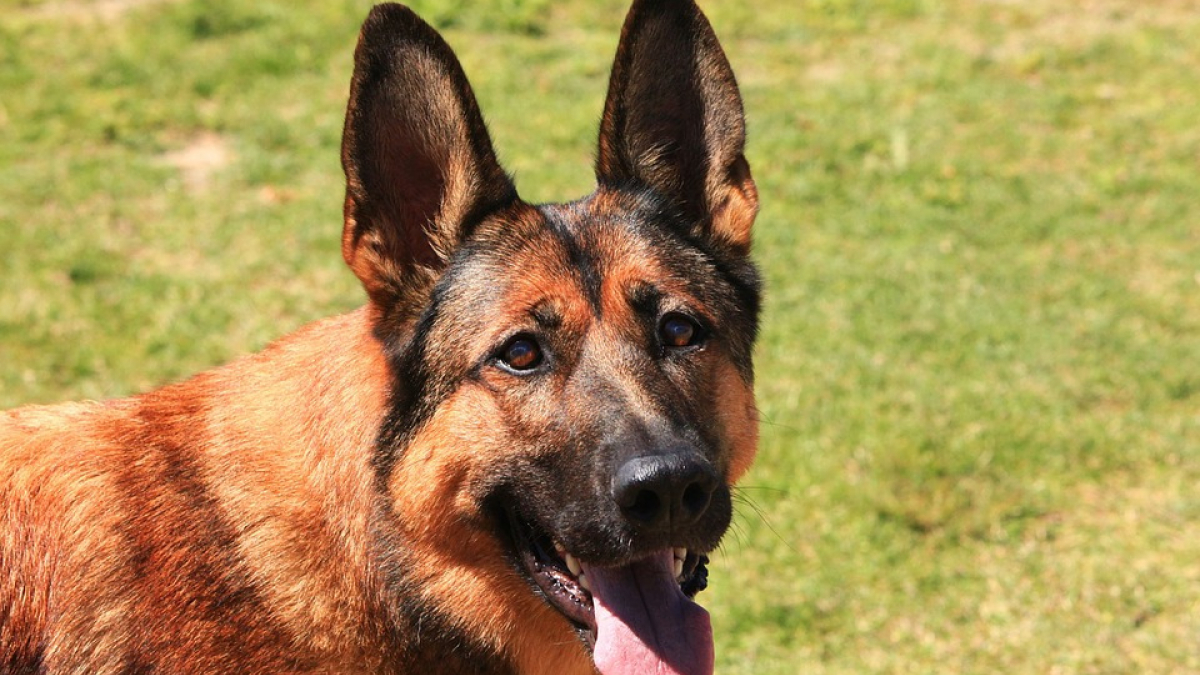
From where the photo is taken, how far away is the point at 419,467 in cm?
403

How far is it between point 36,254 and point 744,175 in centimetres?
594

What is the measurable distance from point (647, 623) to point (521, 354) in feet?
3.04

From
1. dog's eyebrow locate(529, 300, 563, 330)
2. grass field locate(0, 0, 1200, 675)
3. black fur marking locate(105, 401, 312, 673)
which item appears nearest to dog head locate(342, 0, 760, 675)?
dog's eyebrow locate(529, 300, 563, 330)

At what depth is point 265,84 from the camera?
36.3ft

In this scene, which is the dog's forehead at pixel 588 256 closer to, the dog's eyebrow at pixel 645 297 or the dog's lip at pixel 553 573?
the dog's eyebrow at pixel 645 297

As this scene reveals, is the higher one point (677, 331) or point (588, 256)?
point (588, 256)

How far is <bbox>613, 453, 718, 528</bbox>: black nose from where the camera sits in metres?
3.70

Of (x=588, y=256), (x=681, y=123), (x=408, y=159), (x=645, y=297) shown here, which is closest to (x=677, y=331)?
(x=645, y=297)

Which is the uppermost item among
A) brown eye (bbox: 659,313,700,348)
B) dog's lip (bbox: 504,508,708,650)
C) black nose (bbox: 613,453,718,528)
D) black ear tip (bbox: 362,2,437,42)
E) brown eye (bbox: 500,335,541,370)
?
black ear tip (bbox: 362,2,437,42)

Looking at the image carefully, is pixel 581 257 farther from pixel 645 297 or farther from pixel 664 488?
pixel 664 488

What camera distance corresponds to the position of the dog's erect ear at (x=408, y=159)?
13.3 feet

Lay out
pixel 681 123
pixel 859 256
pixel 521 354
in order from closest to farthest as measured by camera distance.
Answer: pixel 521 354 < pixel 681 123 < pixel 859 256

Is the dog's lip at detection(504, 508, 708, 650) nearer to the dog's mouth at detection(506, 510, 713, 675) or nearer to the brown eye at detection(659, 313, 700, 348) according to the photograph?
the dog's mouth at detection(506, 510, 713, 675)

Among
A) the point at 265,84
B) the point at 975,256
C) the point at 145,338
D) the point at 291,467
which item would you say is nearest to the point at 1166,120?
the point at 975,256
